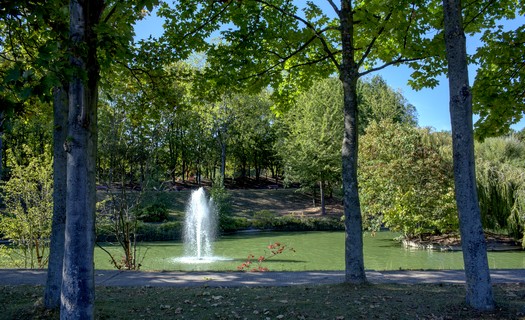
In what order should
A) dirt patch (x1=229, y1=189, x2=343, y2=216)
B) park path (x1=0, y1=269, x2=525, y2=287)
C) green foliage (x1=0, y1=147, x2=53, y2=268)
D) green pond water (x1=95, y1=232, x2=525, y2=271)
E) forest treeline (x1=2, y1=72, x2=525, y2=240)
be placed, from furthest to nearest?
dirt patch (x1=229, y1=189, x2=343, y2=216) < green pond water (x1=95, y1=232, x2=525, y2=271) < green foliage (x1=0, y1=147, x2=53, y2=268) < forest treeline (x1=2, y1=72, x2=525, y2=240) < park path (x1=0, y1=269, x2=525, y2=287)

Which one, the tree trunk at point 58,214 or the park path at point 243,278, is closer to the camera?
the tree trunk at point 58,214

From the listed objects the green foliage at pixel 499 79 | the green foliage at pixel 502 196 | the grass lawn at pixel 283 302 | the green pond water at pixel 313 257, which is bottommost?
the green pond water at pixel 313 257

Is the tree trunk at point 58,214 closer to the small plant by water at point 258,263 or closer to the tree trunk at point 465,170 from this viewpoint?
the tree trunk at point 465,170

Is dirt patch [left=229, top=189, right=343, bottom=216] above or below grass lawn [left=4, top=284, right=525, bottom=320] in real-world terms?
above

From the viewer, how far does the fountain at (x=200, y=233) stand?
17.1 m

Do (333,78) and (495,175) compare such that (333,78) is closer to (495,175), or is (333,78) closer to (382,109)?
(382,109)

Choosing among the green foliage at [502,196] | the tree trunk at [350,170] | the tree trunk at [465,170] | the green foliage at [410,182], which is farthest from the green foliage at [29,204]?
the green foliage at [502,196]

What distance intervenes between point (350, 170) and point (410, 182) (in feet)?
46.4

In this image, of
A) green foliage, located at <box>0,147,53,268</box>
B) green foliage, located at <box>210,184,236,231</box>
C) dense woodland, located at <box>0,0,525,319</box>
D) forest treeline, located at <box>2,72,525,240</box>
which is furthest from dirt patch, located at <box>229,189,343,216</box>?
green foliage, located at <box>0,147,53,268</box>

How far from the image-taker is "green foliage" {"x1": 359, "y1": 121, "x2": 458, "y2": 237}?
18859 millimetres

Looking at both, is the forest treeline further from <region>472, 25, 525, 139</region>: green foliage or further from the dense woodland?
<region>472, 25, 525, 139</region>: green foliage

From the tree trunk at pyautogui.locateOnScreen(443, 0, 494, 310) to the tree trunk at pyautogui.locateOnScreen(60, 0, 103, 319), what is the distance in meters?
4.07

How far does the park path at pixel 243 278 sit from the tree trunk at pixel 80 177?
12.0 feet

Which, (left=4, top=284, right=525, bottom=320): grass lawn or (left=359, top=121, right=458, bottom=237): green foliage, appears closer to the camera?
(left=4, top=284, right=525, bottom=320): grass lawn
